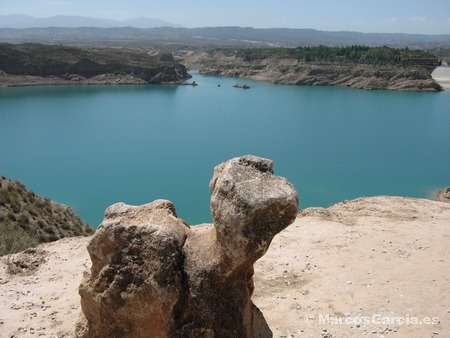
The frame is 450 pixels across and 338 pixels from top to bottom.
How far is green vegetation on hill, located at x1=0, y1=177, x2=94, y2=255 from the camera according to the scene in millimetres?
12398

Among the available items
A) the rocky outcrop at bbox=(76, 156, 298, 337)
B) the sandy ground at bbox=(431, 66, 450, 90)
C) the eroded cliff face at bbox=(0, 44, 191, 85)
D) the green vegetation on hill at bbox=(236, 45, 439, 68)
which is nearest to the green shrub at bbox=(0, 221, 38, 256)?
the rocky outcrop at bbox=(76, 156, 298, 337)

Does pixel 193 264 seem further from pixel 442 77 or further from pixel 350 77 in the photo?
pixel 442 77

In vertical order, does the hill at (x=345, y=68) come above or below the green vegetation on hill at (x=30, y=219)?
above

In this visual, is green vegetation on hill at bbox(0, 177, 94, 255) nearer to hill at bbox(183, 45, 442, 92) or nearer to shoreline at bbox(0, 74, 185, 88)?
shoreline at bbox(0, 74, 185, 88)

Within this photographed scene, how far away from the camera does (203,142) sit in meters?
36.2

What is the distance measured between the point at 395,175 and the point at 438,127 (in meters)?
18.6

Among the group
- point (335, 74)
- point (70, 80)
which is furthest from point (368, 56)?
point (70, 80)

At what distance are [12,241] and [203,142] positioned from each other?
25565 millimetres

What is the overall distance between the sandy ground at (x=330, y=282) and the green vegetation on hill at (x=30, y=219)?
6.65 ft

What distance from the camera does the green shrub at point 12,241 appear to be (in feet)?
35.8

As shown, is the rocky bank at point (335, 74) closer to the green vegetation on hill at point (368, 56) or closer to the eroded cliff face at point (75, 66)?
the green vegetation on hill at point (368, 56)

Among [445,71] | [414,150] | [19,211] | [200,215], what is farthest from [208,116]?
[445,71]

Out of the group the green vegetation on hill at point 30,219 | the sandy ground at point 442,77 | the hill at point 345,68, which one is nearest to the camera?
the green vegetation on hill at point 30,219

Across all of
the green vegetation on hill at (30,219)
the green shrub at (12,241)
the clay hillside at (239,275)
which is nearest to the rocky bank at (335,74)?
the clay hillside at (239,275)
